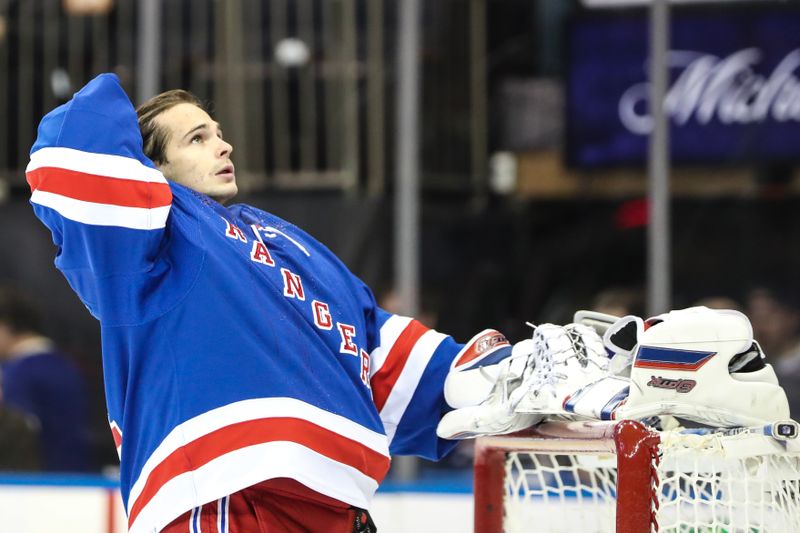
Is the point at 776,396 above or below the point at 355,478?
above

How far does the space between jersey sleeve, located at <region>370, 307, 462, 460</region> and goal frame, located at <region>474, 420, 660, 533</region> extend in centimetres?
9

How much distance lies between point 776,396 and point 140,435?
2.48 feet

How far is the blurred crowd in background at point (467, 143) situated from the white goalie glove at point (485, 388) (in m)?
1.79

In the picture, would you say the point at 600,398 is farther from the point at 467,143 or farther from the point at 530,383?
the point at 467,143

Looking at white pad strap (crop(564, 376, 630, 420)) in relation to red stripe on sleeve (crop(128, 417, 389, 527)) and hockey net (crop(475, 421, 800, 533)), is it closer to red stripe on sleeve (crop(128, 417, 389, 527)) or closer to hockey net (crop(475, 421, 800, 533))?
hockey net (crop(475, 421, 800, 533))

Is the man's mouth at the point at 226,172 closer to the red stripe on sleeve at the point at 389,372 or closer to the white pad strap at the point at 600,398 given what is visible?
the red stripe on sleeve at the point at 389,372

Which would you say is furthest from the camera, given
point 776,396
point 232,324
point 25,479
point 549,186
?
point 549,186

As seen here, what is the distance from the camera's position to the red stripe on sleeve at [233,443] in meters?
1.54

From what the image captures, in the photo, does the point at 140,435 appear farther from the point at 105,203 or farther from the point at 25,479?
the point at 25,479

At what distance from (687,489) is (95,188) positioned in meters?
0.80

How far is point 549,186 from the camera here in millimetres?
4008

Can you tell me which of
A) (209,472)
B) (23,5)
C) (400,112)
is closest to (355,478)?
(209,472)

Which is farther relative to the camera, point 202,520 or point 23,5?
point 23,5

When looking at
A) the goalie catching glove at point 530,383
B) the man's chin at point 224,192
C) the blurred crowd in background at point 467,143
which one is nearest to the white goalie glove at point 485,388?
the goalie catching glove at point 530,383
